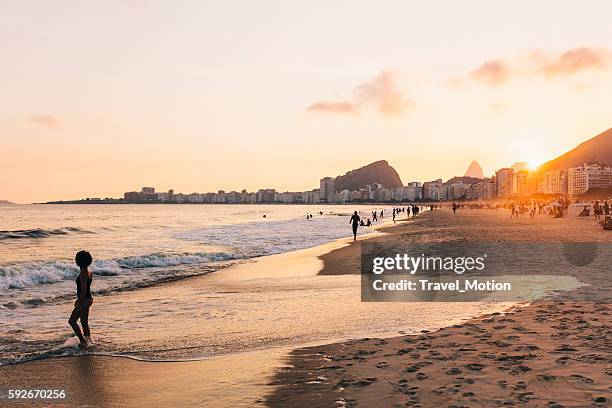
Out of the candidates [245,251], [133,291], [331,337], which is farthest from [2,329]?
[245,251]

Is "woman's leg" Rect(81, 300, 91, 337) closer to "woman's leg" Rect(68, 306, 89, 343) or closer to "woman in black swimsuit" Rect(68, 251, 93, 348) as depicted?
"woman in black swimsuit" Rect(68, 251, 93, 348)

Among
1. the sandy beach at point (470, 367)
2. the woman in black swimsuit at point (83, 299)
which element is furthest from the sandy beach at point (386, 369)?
the woman in black swimsuit at point (83, 299)

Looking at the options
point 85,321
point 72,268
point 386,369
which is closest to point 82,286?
point 85,321

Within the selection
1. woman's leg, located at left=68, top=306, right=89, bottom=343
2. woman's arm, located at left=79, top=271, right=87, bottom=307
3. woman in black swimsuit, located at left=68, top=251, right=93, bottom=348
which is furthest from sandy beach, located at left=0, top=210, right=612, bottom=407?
woman's arm, located at left=79, top=271, right=87, bottom=307

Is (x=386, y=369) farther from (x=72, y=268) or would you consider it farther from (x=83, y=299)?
(x=72, y=268)

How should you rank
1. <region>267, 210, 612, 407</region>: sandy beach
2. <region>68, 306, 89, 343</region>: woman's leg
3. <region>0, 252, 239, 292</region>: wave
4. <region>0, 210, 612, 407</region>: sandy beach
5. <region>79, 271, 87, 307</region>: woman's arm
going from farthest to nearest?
<region>0, 252, 239, 292</region>: wave
<region>79, 271, 87, 307</region>: woman's arm
<region>68, 306, 89, 343</region>: woman's leg
<region>0, 210, 612, 407</region>: sandy beach
<region>267, 210, 612, 407</region>: sandy beach

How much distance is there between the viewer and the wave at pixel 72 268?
19.8m

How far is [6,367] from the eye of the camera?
324 inches

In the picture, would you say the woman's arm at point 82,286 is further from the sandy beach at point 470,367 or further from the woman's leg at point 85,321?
the sandy beach at point 470,367

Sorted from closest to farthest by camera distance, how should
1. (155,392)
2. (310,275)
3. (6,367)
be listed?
1. (155,392)
2. (6,367)
3. (310,275)

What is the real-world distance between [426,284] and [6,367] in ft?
39.2

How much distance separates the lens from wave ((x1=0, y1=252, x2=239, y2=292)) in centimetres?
1983

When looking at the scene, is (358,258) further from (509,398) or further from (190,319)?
(509,398)

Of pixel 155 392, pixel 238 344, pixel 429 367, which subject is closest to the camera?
pixel 155 392
